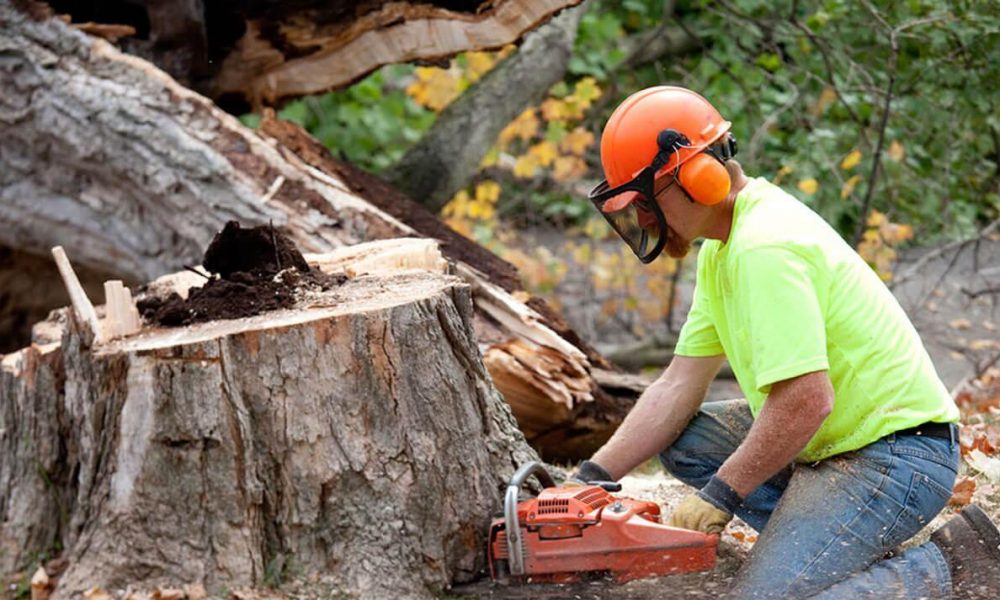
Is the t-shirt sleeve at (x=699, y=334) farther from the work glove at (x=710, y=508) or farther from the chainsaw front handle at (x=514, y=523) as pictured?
the chainsaw front handle at (x=514, y=523)

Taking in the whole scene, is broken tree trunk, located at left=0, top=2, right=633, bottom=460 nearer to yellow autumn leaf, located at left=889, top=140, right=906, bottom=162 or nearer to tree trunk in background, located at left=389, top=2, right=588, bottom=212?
tree trunk in background, located at left=389, top=2, right=588, bottom=212

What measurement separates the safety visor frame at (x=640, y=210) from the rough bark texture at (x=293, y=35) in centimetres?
250

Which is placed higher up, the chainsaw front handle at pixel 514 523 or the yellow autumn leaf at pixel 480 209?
the yellow autumn leaf at pixel 480 209

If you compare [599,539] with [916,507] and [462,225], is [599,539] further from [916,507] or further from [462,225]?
[462,225]

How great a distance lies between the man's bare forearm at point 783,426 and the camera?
3010mm

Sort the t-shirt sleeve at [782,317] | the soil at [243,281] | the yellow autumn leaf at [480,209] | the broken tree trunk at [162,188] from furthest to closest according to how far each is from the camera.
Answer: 1. the yellow autumn leaf at [480,209]
2. the broken tree trunk at [162,188]
3. the soil at [243,281]
4. the t-shirt sleeve at [782,317]

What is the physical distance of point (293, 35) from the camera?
626 centimetres

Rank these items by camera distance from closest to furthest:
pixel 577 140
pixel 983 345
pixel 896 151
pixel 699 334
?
pixel 699 334 → pixel 896 151 → pixel 983 345 → pixel 577 140

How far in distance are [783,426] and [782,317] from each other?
0.28 metres

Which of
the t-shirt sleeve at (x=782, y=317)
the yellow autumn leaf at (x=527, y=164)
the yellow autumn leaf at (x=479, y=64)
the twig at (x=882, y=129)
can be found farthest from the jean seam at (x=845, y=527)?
the yellow autumn leaf at (x=527, y=164)

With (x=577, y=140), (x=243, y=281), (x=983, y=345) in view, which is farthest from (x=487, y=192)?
(x=243, y=281)

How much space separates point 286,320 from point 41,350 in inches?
32.4

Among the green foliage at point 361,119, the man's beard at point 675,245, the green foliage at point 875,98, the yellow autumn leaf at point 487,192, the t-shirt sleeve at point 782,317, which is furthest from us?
the green foliage at point 361,119

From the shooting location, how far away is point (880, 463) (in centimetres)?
322
